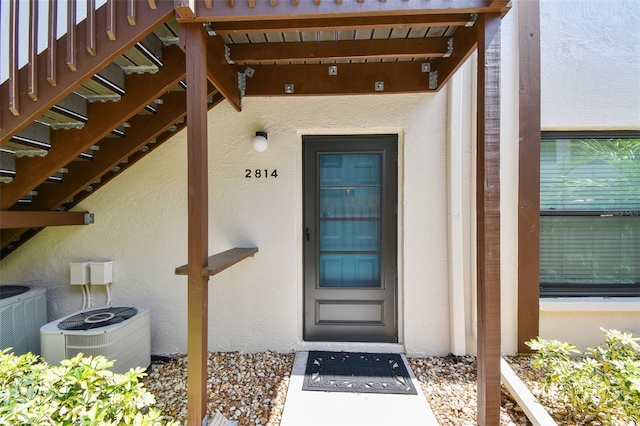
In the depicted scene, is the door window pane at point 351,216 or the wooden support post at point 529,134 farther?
the door window pane at point 351,216

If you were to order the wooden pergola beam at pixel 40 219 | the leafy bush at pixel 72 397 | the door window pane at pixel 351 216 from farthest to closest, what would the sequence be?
the door window pane at pixel 351 216 < the wooden pergola beam at pixel 40 219 < the leafy bush at pixel 72 397

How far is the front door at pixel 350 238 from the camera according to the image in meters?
2.82

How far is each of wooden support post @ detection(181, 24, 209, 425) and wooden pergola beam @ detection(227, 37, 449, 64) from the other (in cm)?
56

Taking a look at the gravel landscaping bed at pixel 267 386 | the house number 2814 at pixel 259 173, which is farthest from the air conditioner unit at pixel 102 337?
the house number 2814 at pixel 259 173

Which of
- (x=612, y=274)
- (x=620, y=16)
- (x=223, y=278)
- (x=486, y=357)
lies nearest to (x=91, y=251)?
(x=223, y=278)

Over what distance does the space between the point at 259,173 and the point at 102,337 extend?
5.67 ft

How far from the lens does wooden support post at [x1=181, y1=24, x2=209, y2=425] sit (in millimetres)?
1660

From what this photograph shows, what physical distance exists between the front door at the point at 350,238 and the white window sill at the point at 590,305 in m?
1.36

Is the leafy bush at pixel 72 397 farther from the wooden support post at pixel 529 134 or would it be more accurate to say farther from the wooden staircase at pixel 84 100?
the wooden support post at pixel 529 134

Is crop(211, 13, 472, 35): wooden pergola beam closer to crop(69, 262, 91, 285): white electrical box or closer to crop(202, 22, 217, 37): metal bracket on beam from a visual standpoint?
crop(202, 22, 217, 37): metal bracket on beam

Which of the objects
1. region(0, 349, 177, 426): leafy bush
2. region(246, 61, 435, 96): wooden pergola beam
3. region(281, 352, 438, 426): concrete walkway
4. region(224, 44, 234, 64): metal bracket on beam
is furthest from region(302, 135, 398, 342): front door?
region(0, 349, 177, 426): leafy bush

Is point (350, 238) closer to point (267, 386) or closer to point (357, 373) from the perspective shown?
point (357, 373)

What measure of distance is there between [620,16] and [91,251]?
5.26 m

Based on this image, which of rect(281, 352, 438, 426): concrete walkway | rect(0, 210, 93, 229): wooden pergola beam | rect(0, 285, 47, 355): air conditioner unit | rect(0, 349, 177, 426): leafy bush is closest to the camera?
rect(0, 349, 177, 426): leafy bush
